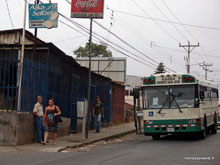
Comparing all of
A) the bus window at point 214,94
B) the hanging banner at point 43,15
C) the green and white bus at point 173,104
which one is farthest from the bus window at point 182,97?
the hanging banner at point 43,15

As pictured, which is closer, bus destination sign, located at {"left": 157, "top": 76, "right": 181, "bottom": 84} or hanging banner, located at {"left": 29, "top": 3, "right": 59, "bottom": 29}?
hanging banner, located at {"left": 29, "top": 3, "right": 59, "bottom": 29}

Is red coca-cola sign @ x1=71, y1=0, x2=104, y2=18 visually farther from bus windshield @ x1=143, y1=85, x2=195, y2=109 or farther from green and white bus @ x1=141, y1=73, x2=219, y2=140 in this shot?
bus windshield @ x1=143, y1=85, x2=195, y2=109

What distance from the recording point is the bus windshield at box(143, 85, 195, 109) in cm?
1493

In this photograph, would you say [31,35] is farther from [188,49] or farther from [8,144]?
[188,49]

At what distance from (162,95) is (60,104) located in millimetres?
4813

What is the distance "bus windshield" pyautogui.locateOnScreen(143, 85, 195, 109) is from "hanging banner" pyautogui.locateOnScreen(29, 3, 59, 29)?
16.8 ft

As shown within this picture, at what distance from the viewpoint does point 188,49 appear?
48.2 meters

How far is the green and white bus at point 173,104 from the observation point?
14758 mm

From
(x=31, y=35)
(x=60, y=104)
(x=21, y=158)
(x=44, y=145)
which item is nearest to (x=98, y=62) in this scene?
(x=31, y=35)

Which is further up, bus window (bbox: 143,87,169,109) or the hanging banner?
the hanging banner

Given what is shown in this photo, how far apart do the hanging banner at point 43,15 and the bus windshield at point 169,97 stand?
5.13 meters

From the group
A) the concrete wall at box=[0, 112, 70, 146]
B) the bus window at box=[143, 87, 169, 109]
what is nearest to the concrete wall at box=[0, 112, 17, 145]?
the concrete wall at box=[0, 112, 70, 146]

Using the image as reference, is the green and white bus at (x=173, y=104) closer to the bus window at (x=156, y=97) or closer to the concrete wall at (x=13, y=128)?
the bus window at (x=156, y=97)

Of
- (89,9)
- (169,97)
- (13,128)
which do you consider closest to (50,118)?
(13,128)
